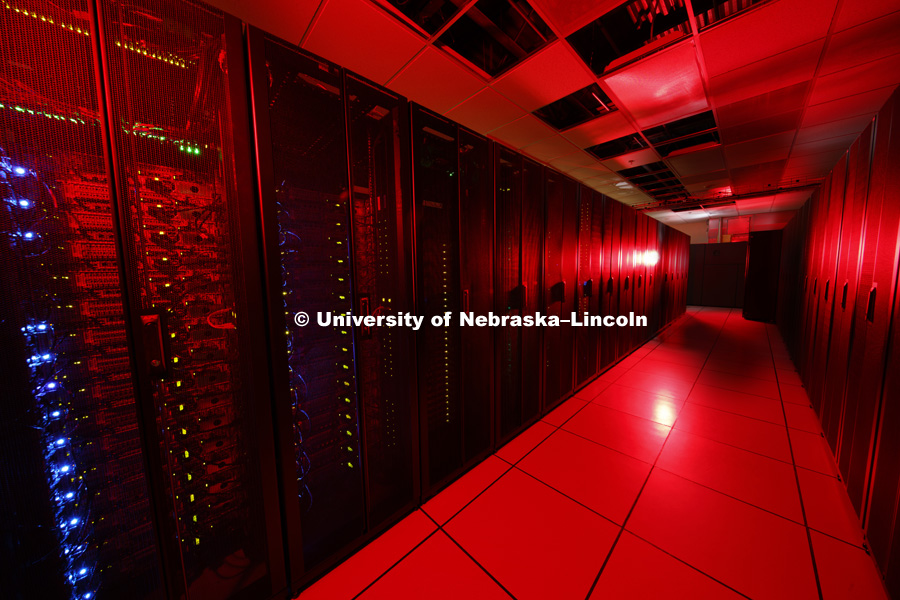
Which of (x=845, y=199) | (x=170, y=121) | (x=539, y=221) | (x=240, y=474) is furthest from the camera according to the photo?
(x=539, y=221)

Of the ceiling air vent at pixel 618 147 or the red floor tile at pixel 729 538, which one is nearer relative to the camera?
the red floor tile at pixel 729 538

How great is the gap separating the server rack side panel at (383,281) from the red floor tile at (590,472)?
2.91 ft

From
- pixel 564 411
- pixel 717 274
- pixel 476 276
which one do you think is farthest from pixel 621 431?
pixel 717 274

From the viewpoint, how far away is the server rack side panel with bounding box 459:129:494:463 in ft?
5.33

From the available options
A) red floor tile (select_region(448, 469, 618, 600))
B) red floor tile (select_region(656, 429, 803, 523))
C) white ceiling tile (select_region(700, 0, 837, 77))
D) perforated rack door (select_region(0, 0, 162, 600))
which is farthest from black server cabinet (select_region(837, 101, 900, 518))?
perforated rack door (select_region(0, 0, 162, 600))

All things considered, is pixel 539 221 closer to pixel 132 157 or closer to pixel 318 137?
pixel 318 137

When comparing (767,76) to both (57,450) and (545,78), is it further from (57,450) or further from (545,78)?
(57,450)

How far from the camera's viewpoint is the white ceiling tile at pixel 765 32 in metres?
2.02

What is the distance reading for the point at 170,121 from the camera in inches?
31.7

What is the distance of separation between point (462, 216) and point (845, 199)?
2634 millimetres

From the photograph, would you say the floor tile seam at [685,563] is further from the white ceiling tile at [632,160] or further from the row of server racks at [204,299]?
the white ceiling tile at [632,160]

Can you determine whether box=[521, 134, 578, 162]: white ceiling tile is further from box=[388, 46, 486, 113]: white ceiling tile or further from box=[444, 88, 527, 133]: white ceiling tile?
box=[388, 46, 486, 113]: white ceiling tile

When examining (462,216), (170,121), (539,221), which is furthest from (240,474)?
(539,221)

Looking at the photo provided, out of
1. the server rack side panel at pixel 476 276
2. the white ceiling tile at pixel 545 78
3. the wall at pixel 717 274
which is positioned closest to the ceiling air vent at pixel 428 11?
the white ceiling tile at pixel 545 78
